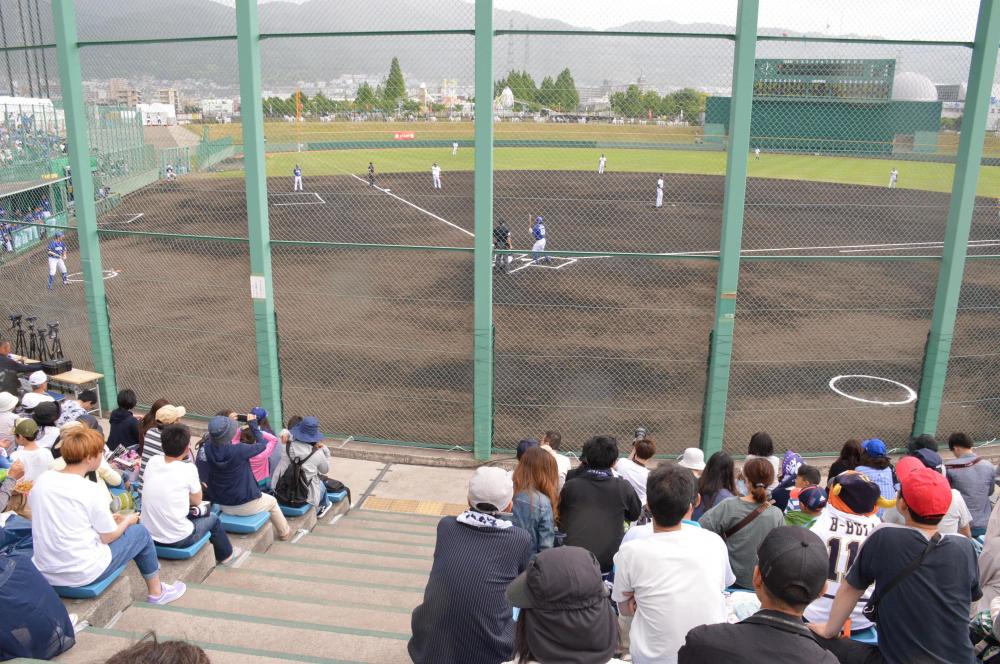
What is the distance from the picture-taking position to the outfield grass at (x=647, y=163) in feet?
35.7

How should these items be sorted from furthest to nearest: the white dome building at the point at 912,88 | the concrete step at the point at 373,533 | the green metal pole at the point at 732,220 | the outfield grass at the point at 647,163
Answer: the outfield grass at the point at 647,163, the white dome building at the point at 912,88, the green metal pole at the point at 732,220, the concrete step at the point at 373,533

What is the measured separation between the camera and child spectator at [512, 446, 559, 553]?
4719 millimetres

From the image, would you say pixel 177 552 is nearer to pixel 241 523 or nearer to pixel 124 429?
pixel 241 523

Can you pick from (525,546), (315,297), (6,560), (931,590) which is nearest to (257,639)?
(6,560)

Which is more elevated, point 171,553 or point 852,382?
point 171,553

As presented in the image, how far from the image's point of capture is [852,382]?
1382 cm

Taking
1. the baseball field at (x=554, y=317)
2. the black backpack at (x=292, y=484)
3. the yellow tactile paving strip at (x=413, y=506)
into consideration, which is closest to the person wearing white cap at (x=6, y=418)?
the black backpack at (x=292, y=484)

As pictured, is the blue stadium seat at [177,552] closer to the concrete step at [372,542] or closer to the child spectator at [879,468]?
the concrete step at [372,542]

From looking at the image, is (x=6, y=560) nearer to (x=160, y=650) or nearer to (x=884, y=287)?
(x=160, y=650)

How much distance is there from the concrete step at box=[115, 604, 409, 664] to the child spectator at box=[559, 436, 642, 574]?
1.27 metres

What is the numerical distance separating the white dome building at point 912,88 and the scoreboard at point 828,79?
0.17 metres

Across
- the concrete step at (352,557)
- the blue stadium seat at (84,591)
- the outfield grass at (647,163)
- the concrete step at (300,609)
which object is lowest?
the concrete step at (352,557)

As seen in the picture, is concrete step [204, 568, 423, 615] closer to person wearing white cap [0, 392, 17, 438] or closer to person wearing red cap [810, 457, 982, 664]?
person wearing white cap [0, 392, 17, 438]

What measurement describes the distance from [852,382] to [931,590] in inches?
439
